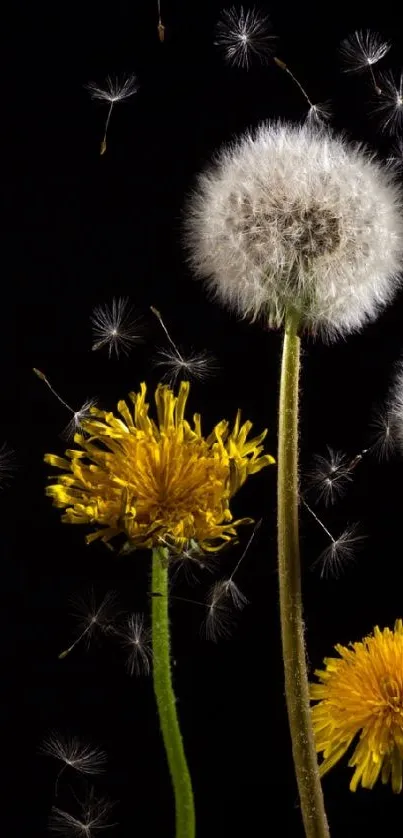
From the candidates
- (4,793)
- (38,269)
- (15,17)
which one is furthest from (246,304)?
(4,793)

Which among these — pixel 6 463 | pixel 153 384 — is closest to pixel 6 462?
pixel 6 463

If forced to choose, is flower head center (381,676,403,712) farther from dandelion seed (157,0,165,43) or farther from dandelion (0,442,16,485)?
dandelion seed (157,0,165,43)

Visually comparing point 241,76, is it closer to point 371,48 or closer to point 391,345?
point 371,48

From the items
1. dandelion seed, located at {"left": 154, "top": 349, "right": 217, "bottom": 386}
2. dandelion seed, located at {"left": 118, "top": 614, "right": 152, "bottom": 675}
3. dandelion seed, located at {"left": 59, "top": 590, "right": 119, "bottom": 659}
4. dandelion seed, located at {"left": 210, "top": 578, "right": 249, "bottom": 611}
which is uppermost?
dandelion seed, located at {"left": 154, "top": 349, "right": 217, "bottom": 386}

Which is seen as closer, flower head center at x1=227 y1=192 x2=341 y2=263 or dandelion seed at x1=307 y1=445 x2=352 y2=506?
flower head center at x1=227 y1=192 x2=341 y2=263

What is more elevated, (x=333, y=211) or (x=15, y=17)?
(x=15, y=17)

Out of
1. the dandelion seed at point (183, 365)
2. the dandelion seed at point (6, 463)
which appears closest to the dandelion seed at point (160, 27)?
the dandelion seed at point (183, 365)

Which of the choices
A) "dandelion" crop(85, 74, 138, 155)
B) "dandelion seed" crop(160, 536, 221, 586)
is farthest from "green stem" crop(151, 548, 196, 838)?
"dandelion" crop(85, 74, 138, 155)
